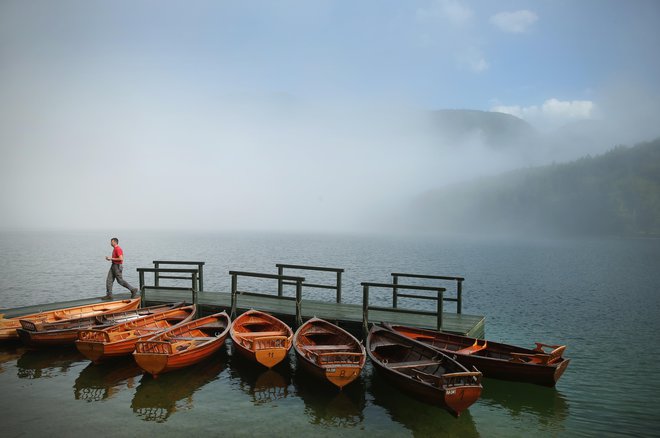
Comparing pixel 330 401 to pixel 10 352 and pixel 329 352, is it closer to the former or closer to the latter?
pixel 329 352

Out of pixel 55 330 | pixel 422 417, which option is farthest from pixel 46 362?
pixel 422 417

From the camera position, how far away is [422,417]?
9891 mm

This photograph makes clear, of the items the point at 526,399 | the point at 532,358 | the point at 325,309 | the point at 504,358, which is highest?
the point at 325,309

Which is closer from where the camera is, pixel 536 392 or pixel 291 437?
pixel 291 437

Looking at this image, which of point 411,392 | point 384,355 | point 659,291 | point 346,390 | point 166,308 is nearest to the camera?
point 411,392

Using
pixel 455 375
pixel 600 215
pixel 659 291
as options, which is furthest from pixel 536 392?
pixel 600 215

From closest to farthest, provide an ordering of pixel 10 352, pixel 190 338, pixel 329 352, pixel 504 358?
pixel 329 352 → pixel 504 358 → pixel 190 338 → pixel 10 352

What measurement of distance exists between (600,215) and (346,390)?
672ft

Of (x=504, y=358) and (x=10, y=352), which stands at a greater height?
(x=504, y=358)

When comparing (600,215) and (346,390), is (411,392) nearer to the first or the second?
(346,390)

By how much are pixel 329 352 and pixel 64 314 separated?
32.0 ft

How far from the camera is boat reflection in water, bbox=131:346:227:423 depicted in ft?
32.5

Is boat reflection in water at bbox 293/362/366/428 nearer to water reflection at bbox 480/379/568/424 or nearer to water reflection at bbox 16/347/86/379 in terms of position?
water reflection at bbox 480/379/568/424

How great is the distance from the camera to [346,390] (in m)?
11.3
